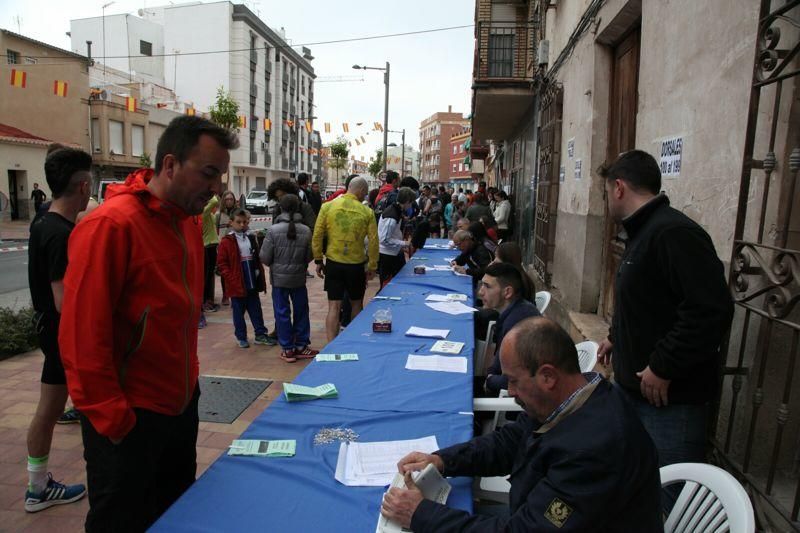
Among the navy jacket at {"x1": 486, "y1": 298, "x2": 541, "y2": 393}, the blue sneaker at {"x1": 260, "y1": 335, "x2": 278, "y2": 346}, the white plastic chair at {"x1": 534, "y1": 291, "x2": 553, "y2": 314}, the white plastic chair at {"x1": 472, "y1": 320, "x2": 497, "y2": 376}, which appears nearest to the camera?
the navy jacket at {"x1": 486, "y1": 298, "x2": 541, "y2": 393}

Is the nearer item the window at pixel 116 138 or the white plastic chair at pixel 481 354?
the white plastic chair at pixel 481 354

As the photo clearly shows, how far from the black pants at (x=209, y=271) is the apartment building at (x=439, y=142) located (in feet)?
233

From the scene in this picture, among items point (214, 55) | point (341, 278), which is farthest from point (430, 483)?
point (214, 55)

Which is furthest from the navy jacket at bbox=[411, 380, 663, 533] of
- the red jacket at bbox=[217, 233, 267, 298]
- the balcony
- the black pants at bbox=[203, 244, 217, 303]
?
the balcony

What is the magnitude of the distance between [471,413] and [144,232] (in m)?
1.53

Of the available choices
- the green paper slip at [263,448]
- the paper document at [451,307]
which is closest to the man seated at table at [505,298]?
the paper document at [451,307]

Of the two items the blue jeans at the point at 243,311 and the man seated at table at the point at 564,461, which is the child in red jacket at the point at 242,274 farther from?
the man seated at table at the point at 564,461

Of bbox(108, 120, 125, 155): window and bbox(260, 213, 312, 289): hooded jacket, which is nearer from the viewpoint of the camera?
bbox(260, 213, 312, 289): hooded jacket

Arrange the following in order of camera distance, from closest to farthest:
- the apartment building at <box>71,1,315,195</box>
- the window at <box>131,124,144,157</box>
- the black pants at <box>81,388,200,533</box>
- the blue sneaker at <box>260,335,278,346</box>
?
the black pants at <box>81,388,200,533</box> → the blue sneaker at <box>260,335,278,346</box> → the window at <box>131,124,144,157</box> → the apartment building at <box>71,1,315,195</box>

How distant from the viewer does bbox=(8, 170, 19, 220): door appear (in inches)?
847

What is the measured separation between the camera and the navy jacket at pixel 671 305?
2.10 meters

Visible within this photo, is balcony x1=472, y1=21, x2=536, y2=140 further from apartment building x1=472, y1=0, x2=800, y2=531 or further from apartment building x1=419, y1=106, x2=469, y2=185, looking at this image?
apartment building x1=419, y1=106, x2=469, y2=185

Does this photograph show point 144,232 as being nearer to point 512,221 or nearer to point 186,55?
point 512,221

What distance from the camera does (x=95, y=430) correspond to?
5.56 feet
